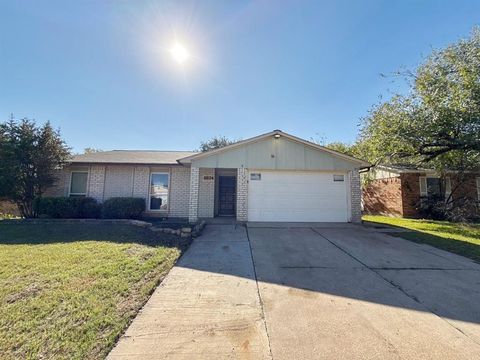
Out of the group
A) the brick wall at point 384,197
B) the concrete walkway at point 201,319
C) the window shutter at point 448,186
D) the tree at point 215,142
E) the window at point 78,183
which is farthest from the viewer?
Answer: the tree at point 215,142

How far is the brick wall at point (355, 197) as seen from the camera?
420 inches

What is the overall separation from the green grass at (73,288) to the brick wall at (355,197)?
807 cm

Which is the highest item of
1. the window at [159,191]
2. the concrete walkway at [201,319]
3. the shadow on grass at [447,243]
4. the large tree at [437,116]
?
the large tree at [437,116]

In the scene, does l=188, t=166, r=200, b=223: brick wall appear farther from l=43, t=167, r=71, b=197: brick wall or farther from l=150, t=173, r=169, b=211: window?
l=43, t=167, r=71, b=197: brick wall

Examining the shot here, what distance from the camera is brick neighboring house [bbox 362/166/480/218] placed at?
1477cm

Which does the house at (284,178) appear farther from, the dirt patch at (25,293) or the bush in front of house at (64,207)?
the dirt patch at (25,293)

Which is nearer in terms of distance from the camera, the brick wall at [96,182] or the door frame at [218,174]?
the brick wall at [96,182]

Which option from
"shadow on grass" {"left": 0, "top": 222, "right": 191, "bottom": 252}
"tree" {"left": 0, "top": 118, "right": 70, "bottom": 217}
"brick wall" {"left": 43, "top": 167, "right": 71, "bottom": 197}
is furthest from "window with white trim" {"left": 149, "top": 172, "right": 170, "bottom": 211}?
"tree" {"left": 0, "top": 118, "right": 70, "bottom": 217}

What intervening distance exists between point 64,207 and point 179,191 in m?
5.03

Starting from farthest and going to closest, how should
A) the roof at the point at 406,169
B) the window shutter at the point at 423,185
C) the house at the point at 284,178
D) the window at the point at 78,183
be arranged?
1. the window shutter at the point at 423,185
2. the roof at the point at 406,169
3. the window at the point at 78,183
4. the house at the point at 284,178

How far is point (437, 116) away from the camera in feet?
36.4

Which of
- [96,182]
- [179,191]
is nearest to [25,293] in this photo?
[179,191]

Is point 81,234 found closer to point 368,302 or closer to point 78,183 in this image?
point 78,183

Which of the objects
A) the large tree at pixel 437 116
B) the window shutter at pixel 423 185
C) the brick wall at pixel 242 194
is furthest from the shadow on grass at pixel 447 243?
the window shutter at pixel 423 185
